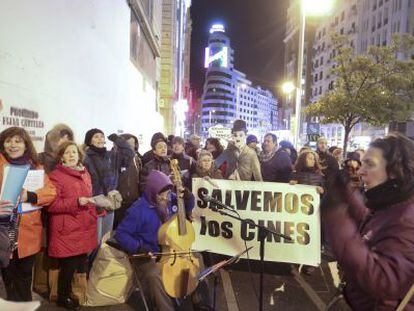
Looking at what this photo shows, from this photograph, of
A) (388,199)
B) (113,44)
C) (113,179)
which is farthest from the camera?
(113,44)

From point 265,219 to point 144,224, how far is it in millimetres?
1929

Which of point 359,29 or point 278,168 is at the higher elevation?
point 359,29

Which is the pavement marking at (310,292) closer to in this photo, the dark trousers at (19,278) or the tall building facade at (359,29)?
the dark trousers at (19,278)

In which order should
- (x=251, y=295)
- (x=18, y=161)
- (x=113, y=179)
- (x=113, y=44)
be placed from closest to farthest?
(x=18, y=161)
(x=251, y=295)
(x=113, y=179)
(x=113, y=44)

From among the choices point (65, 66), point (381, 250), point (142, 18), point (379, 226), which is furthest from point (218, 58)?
point (381, 250)

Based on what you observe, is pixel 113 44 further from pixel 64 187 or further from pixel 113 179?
pixel 64 187

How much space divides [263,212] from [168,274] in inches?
75.4

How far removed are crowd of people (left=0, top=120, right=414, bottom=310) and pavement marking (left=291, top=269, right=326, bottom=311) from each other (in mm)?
230

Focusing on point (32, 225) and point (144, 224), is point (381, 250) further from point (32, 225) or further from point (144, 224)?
point (32, 225)

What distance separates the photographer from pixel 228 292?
564 cm

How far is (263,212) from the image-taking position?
5.73m

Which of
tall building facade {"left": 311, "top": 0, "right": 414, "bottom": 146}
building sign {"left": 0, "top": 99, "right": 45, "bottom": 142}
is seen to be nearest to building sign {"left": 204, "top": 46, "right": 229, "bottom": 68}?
tall building facade {"left": 311, "top": 0, "right": 414, "bottom": 146}

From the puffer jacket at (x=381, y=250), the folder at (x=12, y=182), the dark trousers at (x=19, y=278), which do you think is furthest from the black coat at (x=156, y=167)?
the puffer jacket at (x=381, y=250)

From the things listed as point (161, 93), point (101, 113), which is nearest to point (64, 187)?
point (101, 113)
